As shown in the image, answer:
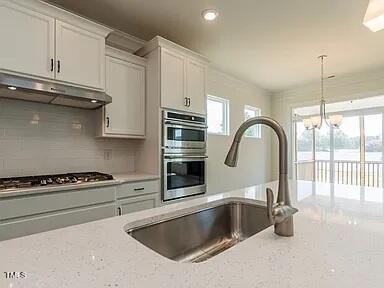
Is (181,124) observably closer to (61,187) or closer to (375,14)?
(61,187)

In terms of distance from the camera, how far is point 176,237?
109cm

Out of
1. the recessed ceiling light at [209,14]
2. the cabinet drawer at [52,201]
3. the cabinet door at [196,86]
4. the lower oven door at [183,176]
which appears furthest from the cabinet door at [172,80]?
the cabinet drawer at [52,201]

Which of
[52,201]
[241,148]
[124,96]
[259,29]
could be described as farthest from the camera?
[241,148]

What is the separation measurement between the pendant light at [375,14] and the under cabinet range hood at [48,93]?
2.05m

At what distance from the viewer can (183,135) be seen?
287 centimetres

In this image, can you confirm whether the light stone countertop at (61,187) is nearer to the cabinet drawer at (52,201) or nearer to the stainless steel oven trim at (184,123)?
the cabinet drawer at (52,201)

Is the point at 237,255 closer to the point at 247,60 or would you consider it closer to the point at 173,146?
the point at 173,146

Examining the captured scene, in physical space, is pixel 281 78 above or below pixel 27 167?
above

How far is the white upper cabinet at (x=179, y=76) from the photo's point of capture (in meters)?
2.69

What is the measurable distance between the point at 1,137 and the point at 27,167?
34 centimetres

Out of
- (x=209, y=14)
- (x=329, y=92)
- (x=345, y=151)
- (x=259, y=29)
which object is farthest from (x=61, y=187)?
(x=345, y=151)

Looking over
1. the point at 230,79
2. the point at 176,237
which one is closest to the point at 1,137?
the point at 176,237

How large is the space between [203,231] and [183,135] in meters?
1.76

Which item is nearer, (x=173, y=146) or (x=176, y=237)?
(x=176, y=237)
